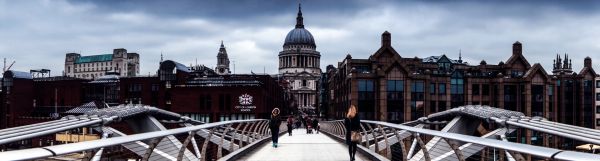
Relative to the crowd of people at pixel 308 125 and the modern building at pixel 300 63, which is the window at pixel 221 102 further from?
the modern building at pixel 300 63

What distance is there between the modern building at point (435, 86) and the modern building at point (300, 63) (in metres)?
105

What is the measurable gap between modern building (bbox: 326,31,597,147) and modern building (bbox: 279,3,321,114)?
105 meters

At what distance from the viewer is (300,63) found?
17688 cm

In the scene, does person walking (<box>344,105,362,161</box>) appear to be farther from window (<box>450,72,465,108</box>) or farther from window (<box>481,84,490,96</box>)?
window (<box>481,84,490,96</box>)

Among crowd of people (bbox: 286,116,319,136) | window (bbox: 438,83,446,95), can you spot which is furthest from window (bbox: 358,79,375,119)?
window (bbox: 438,83,446,95)

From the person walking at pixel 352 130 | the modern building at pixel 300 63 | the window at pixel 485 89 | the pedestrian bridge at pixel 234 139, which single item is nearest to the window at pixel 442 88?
the window at pixel 485 89

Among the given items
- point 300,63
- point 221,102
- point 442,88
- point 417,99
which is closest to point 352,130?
point 417,99

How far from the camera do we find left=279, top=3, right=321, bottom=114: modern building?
176m

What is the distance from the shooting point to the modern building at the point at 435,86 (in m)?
58.2

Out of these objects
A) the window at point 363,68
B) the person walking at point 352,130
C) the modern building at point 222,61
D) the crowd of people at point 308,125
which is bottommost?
the crowd of people at point 308,125

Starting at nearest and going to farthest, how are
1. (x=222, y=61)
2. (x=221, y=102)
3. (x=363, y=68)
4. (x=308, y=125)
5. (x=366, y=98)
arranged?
1. (x=308, y=125)
2. (x=366, y=98)
3. (x=363, y=68)
4. (x=221, y=102)
5. (x=222, y=61)

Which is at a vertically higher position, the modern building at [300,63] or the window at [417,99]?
the modern building at [300,63]

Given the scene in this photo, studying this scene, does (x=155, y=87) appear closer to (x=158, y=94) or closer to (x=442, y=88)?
(x=158, y=94)

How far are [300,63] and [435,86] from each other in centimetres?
11585
